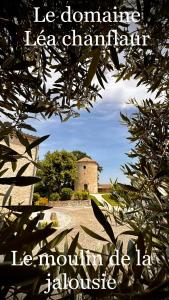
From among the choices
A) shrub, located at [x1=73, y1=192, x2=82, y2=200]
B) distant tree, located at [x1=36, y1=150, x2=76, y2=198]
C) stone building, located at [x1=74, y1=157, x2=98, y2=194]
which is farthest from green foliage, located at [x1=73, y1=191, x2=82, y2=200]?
stone building, located at [x1=74, y1=157, x2=98, y2=194]

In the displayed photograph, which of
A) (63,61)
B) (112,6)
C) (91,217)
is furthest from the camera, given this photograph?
(91,217)

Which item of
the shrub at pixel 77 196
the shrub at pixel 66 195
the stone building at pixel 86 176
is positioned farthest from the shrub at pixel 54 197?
the stone building at pixel 86 176

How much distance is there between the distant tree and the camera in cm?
3812

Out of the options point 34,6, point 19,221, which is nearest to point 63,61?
point 34,6

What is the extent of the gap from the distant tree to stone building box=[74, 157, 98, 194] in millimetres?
2922

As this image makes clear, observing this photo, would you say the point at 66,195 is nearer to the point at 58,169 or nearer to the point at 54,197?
the point at 54,197

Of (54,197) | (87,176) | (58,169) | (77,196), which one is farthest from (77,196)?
(87,176)

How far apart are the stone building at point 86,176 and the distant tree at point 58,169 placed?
292 cm

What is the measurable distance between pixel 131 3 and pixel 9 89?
64 centimetres

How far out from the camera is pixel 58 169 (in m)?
39.2

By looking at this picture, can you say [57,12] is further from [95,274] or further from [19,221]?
[95,274]

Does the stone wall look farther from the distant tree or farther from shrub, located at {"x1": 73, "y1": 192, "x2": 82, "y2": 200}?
shrub, located at {"x1": 73, "y1": 192, "x2": 82, "y2": 200}

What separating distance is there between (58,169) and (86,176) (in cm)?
566

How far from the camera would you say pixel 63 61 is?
1.28 metres
